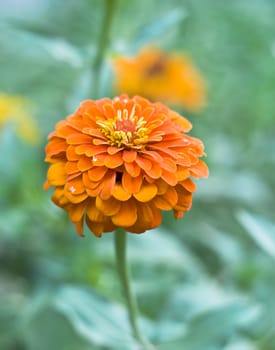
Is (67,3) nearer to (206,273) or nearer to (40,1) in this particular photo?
(40,1)

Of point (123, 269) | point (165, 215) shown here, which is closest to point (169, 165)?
point (123, 269)

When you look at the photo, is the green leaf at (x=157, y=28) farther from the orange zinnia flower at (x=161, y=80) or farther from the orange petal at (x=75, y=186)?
the orange petal at (x=75, y=186)

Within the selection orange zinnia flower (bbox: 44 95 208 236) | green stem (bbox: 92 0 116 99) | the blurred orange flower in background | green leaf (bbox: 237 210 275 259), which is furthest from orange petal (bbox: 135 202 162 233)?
the blurred orange flower in background

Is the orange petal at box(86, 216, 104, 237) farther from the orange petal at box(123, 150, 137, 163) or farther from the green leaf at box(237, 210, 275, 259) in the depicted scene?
the green leaf at box(237, 210, 275, 259)

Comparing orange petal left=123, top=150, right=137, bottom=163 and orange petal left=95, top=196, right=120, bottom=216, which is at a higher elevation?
orange petal left=123, top=150, right=137, bottom=163

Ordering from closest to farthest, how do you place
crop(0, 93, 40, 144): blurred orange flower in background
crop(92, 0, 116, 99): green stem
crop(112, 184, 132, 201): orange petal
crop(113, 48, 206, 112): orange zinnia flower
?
crop(112, 184, 132, 201): orange petal, crop(92, 0, 116, 99): green stem, crop(0, 93, 40, 144): blurred orange flower in background, crop(113, 48, 206, 112): orange zinnia flower

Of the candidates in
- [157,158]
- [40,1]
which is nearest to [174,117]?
[157,158]
